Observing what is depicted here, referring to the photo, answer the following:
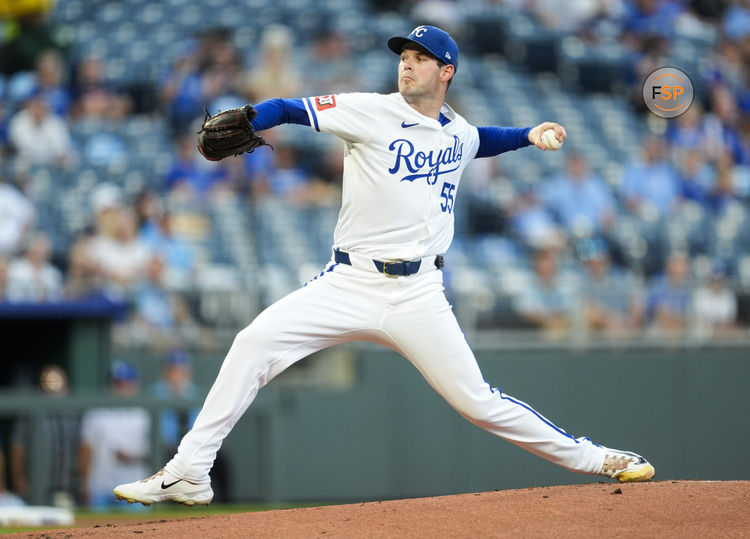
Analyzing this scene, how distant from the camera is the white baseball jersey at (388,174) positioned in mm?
4156

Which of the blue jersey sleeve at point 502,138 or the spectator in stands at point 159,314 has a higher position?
the blue jersey sleeve at point 502,138

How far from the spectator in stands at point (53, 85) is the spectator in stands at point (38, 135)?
0.19 m

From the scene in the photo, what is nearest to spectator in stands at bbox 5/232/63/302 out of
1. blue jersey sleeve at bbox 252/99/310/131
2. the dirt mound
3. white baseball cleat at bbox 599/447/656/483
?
the dirt mound

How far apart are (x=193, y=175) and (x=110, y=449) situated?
2.99m

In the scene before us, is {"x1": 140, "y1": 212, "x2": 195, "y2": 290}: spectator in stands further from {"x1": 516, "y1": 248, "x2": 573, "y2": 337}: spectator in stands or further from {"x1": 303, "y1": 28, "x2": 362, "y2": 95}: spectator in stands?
{"x1": 516, "y1": 248, "x2": 573, "y2": 337}: spectator in stands

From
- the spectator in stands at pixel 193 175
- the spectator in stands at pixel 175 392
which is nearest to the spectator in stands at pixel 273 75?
the spectator in stands at pixel 193 175

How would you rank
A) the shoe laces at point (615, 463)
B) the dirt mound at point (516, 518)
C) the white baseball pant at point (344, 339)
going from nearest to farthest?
the dirt mound at point (516, 518)
the white baseball pant at point (344, 339)
the shoe laces at point (615, 463)

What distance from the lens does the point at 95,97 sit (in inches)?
420

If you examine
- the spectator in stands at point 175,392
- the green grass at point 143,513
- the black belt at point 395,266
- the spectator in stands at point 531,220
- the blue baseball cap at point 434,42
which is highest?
the blue baseball cap at point 434,42

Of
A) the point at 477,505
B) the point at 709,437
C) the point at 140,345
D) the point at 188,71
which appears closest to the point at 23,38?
the point at 188,71

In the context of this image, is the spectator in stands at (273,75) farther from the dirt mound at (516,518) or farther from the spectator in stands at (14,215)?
the dirt mound at (516,518)

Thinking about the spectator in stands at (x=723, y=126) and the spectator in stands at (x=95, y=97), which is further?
the spectator in stands at (x=723, y=126)

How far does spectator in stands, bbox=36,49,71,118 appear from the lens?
10.3 m

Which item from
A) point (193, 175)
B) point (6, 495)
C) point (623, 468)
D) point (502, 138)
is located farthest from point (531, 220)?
point (623, 468)
